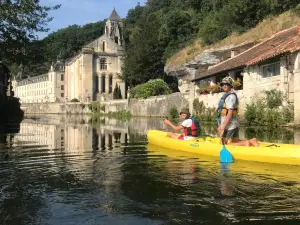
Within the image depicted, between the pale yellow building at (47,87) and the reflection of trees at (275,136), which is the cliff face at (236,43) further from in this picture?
the pale yellow building at (47,87)

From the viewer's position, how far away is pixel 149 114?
1682 inches

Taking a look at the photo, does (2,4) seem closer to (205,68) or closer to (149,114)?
(205,68)

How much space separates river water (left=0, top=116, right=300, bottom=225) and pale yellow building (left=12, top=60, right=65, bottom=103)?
3483 inches

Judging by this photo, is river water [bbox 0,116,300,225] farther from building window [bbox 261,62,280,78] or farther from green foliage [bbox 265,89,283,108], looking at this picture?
building window [bbox 261,62,280,78]

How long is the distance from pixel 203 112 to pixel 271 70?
8.76 meters

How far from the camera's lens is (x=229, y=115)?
32.1 feet

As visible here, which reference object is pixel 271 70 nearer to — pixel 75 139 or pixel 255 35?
pixel 75 139

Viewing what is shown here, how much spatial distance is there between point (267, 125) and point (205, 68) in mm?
14747

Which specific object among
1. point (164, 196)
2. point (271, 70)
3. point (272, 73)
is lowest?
point (164, 196)

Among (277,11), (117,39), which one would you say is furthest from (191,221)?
(117,39)

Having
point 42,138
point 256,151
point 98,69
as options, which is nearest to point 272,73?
point 42,138

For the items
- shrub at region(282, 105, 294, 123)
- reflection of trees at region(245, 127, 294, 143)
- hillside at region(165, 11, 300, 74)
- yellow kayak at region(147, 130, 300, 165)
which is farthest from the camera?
hillside at region(165, 11, 300, 74)

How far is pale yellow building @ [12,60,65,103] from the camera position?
97.1 m

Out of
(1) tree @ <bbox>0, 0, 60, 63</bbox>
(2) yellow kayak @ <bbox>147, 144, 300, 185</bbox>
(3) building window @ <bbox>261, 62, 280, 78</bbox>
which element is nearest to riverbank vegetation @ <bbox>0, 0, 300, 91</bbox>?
(1) tree @ <bbox>0, 0, 60, 63</bbox>
